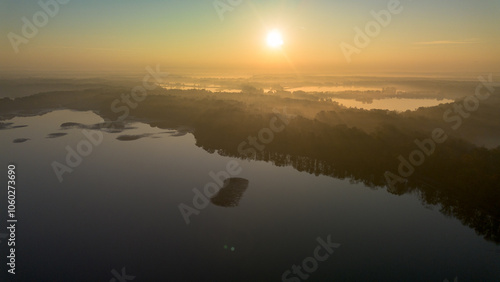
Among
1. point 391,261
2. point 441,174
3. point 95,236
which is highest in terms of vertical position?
point 441,174

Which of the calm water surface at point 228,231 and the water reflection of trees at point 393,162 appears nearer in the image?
the calm water surface at point 228,231

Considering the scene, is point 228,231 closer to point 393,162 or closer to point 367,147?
point 393,162

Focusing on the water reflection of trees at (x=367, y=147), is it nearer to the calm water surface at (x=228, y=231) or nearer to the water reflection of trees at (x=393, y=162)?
the water reflection of trees at (x=393, y=162)

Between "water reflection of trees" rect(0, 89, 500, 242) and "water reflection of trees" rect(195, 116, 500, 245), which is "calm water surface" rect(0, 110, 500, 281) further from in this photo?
"water reflection of trees" rect(0, 89, 500, 242)

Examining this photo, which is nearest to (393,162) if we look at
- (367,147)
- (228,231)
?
(367,147)

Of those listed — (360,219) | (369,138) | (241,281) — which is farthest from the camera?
(369,138)

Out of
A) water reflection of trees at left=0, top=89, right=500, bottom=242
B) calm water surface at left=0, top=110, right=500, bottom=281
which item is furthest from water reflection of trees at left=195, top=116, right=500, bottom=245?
calm water surface at left=0, top=110, right=500, bottom=281

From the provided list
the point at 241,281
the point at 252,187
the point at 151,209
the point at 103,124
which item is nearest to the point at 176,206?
the point at 151,209

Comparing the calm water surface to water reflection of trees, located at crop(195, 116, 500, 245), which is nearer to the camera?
the calm water surface

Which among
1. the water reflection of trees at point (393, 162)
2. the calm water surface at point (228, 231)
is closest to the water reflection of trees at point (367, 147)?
the water reflection of trees at point (393, 162)

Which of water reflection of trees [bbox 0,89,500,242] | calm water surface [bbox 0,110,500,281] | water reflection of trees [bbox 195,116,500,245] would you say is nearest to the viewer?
calm water surface [bbox 0,110,500,281]

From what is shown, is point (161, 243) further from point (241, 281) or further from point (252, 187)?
point (252, 187)
